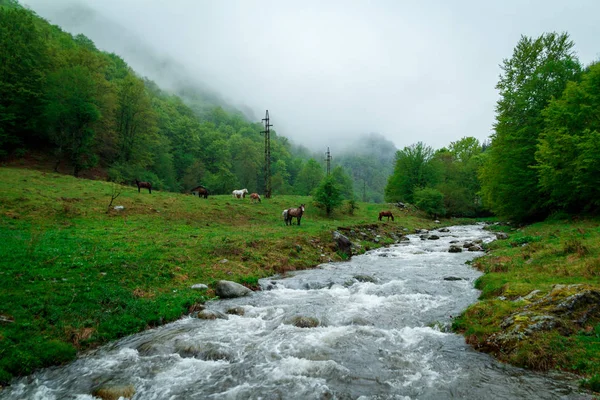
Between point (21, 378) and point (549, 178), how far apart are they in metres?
38.6

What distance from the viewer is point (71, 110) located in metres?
42.5

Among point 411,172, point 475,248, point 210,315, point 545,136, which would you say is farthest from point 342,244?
point 411,172

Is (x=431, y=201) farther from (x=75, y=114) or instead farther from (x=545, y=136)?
(x=75, y=114)

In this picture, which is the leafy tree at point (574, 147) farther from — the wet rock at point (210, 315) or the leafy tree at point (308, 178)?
the leafy tree at point (308, 178)

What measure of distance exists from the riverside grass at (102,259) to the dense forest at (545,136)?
17584 mm

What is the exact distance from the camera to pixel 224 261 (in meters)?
17.7

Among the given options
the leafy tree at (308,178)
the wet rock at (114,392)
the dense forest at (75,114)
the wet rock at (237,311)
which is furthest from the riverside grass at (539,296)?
the leafy tree at (308,178)

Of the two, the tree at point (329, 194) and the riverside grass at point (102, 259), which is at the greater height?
the tree at point (329, 194)

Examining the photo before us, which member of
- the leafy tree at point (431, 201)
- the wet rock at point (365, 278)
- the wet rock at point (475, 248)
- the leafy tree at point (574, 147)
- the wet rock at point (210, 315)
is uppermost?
the leafy tree at point (574, 147)

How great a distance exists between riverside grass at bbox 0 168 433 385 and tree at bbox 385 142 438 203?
42.7m

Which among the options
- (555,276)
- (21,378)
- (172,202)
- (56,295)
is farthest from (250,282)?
(172,202)

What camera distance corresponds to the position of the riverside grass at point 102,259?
29.8ft

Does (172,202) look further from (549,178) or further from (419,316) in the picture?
(549,178)

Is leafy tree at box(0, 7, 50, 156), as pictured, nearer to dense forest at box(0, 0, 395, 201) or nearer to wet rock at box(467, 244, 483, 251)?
dense forest at box(0, 0, 395, 201)
